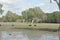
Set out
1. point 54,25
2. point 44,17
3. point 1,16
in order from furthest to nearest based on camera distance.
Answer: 1. point 1,16
2. point 44,17
3. point 54,25

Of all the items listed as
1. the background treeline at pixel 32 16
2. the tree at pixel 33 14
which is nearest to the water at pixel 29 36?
the background treeline at pixel 32 16

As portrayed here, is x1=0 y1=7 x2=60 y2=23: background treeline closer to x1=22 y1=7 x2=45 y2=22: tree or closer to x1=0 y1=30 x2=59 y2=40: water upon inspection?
x1=22 y1=7 x2=45 y2=22: tree

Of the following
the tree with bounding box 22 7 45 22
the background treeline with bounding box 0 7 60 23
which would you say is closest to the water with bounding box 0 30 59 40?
the background treeline with bounding box 0 7 60 23

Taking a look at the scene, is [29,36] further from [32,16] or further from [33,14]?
[33,14]

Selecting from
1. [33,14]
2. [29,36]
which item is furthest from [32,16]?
Answer: [29,36]

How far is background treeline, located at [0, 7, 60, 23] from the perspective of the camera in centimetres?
1995

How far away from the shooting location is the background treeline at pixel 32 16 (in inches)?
786

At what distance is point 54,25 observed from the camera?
1911 centimetres

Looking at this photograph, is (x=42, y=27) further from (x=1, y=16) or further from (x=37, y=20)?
(x=1, y=16)

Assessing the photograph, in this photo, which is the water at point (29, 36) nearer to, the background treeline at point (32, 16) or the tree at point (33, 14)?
the background treeline at point (32, 16)

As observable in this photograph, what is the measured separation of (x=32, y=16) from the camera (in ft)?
69.6

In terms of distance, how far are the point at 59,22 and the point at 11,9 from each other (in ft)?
16.7

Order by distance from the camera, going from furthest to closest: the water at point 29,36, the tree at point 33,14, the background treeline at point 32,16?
the tree at point 33,14, the background treeline at point 32,16, the water at point 29,36

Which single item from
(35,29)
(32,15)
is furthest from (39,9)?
(35,29)
